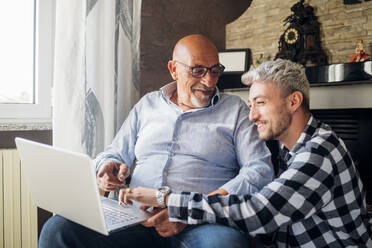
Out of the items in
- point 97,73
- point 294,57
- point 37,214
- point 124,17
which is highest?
point 124,17

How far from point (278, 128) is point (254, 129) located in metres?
0.18

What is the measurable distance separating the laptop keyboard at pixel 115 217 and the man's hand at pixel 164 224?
55 mm

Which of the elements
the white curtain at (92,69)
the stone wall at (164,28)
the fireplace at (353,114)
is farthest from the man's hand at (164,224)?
the stone wall at (164,28)

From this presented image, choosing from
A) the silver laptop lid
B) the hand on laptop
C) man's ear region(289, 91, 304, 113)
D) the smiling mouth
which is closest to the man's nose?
the smiling mouth

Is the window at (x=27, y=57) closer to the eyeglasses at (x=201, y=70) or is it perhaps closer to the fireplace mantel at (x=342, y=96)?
the eyeglasses at (x=201, y=70)

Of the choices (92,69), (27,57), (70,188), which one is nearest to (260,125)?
(70,188)

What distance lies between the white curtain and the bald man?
0.44ft

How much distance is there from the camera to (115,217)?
1.10 meters

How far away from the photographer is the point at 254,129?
1428mm

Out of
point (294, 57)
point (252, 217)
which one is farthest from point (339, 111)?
point (252, 217)

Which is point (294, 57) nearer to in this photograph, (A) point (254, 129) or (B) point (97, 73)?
(A) point (254, 129)

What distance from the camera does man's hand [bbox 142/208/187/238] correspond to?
1100mm

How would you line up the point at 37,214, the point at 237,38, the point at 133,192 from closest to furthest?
the point at 133,192
the point at 37,214
the point at 237,38

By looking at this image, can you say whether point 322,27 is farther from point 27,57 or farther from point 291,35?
point 27,57
